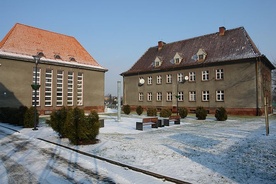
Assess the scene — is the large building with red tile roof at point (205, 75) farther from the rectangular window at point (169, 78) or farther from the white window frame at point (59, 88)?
the white window frame at point (59, 88)

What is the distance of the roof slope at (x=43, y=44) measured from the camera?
26.2 m

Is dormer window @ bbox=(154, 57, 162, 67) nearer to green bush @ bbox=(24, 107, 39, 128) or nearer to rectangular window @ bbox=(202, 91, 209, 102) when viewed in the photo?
rectangular window @ bbox=(202, 91, 209, 102)

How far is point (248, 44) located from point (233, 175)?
2669 centimetres

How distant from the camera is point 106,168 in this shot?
20.5ft

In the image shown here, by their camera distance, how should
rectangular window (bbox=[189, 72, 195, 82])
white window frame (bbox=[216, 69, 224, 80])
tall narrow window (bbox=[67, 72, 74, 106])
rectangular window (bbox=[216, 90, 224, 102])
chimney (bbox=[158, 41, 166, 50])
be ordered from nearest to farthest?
rectangular window (bbox=[216, 90, 224, 102]) < white window frame (bbox=[216, 69, 224, 80]) < tall narrow window (bbox=[67, 72, 74, 106]) < rectangular window (bbox=[189, 72, 195, 82]) < chimney (bbox=[158, 41, 166, 50])

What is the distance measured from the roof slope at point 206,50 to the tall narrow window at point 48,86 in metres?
15.5

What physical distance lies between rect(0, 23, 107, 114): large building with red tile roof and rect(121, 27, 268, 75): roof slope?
370 inches

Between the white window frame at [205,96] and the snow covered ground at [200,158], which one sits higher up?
the white window frame at [205,96]

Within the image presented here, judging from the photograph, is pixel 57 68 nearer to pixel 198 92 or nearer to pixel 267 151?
pixel 198 92

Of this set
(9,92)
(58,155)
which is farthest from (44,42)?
(58,155)

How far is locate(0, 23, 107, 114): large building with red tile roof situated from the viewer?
80.6 ft

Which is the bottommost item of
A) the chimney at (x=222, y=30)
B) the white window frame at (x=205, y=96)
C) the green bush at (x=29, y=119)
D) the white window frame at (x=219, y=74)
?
the green bush at (x=29, y=119)

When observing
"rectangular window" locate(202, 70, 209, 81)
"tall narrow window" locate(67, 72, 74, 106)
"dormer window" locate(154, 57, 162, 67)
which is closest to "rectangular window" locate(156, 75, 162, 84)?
"dormer window" locate(154, 57, 162, 67)

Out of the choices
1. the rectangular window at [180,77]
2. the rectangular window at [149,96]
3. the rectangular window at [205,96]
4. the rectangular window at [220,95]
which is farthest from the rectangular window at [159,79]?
the rectangular window at [220,95]
